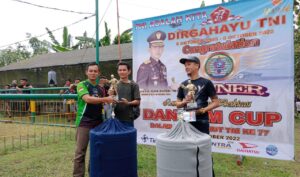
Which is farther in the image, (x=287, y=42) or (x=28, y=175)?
(x=28, y=175)

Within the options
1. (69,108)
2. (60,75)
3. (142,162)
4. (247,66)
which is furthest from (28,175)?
(60,75)

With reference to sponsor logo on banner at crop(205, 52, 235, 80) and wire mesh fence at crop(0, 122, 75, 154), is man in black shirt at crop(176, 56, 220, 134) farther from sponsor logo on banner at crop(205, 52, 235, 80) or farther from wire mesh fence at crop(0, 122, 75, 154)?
wire mesh fence at crop(0, 122, 75, 154)

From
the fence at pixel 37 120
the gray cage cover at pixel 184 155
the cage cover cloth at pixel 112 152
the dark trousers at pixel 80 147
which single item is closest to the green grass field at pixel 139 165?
the dark trousers at pixel 80 147

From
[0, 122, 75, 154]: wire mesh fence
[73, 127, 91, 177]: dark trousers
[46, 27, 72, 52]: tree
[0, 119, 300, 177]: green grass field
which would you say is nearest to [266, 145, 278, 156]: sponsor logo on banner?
[0, 119, 300, 177]: green grass field

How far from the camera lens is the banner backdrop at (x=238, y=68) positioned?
3611 mm

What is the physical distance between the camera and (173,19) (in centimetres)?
448

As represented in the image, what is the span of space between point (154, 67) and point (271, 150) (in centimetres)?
209

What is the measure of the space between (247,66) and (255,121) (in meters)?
0.72

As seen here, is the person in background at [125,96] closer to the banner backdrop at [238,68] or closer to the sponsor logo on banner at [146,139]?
the banner backdrop at [238,68]

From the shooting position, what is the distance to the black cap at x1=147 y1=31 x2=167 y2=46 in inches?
181

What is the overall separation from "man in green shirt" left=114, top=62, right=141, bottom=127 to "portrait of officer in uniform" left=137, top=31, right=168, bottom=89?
122cm

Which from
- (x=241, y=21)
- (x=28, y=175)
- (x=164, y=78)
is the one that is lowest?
(x=28, y=175)

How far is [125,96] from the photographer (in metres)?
3.44

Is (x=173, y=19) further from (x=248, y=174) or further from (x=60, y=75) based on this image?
(x=60, y=75)
